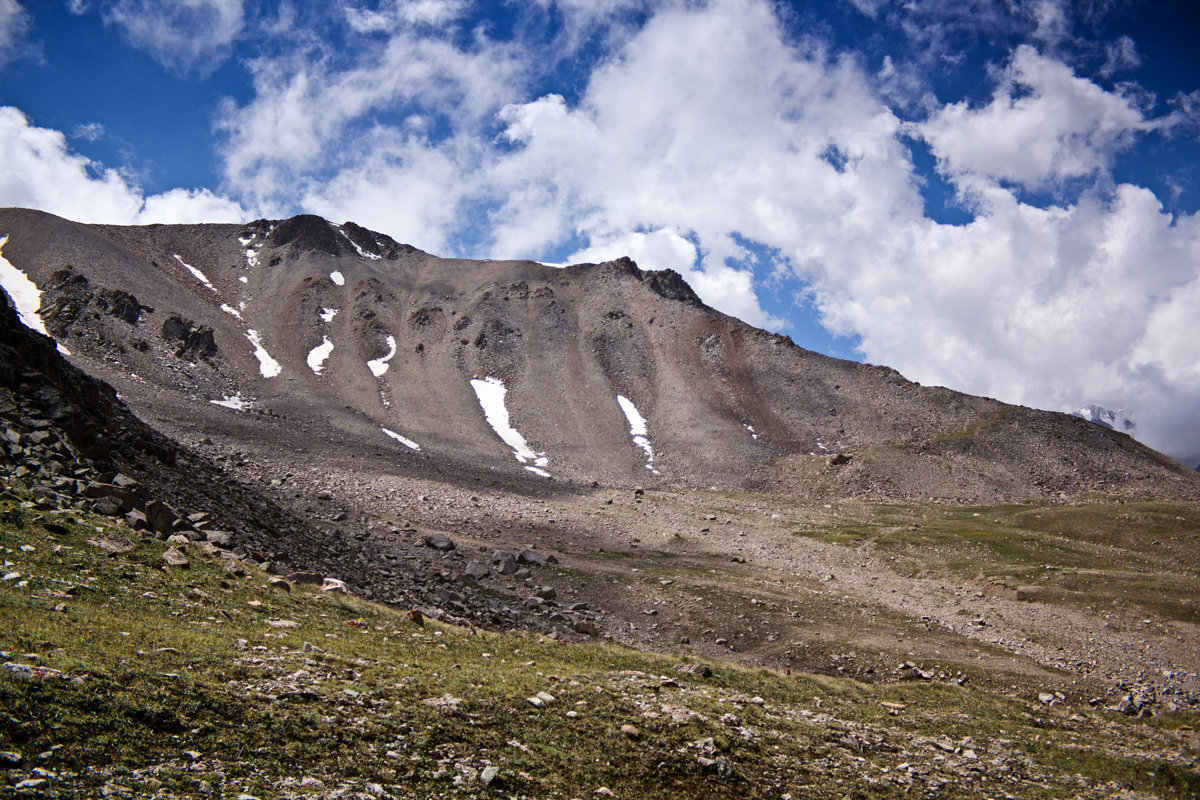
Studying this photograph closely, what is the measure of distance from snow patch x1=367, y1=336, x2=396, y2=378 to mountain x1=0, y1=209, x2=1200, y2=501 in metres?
0.80

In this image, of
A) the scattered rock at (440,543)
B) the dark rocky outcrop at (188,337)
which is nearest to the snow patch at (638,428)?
the scattered rock at (440,543)

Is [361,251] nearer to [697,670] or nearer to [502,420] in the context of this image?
[502,420]

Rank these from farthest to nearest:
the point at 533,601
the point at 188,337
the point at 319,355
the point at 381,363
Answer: the point at 381,363 < the point at 319,355 < the point at 188,337 < the point at 533,601

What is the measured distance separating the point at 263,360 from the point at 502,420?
4723 centimetres

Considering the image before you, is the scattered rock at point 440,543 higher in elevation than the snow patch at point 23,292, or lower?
lower

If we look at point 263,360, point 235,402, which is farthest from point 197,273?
point 235,402

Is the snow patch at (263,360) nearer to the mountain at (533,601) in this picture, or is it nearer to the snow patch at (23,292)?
the mountain at (533,601)

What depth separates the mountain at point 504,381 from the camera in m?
94.7

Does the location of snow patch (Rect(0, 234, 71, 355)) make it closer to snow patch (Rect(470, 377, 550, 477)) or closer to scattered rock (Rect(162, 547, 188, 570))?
snow patch (Rect(470, 377, 550, 477))

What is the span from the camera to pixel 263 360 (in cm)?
12344

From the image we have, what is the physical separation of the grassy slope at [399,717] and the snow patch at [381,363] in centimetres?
11749

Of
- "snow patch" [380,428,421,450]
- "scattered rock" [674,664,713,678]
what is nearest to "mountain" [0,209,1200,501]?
"snow patch" [380,428,421,450]

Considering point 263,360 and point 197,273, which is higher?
point 197,273

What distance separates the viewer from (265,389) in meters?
109
